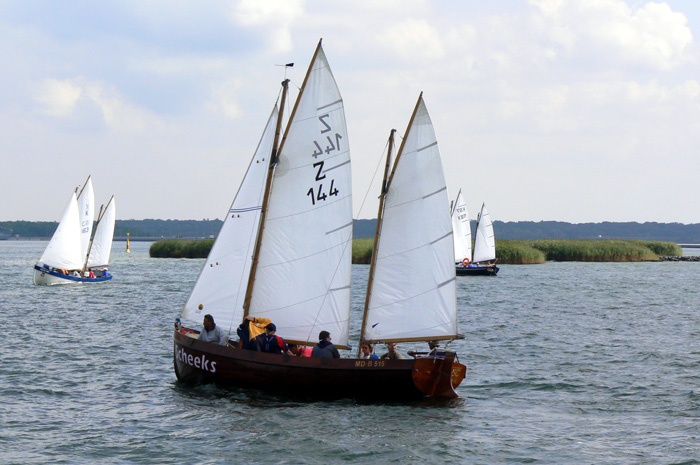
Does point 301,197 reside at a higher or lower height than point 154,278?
higher

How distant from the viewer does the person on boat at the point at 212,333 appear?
981 inches

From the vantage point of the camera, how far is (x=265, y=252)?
1009 inches

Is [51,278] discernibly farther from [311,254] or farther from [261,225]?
[311,254]

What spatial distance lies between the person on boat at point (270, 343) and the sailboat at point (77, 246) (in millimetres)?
51566

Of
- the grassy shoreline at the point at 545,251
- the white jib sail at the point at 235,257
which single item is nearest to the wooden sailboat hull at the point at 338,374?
the white jib sail at the point at 235,257

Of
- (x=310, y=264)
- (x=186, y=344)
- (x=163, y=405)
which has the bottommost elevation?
(x=163, y=405)

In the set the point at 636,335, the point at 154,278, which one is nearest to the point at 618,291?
the point at 636,335

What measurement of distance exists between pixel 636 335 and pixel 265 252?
2355 centimetres

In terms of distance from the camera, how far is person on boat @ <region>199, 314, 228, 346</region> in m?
24.9

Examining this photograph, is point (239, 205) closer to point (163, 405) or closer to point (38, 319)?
point (163, 405)

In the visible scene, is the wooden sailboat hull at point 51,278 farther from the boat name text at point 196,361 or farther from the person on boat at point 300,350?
the person on boat at point 300,350

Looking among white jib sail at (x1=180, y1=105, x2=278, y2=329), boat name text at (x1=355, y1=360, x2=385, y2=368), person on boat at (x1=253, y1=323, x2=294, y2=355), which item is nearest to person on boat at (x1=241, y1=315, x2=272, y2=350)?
person on boat at (x1=253, y1=323, x2=294, y2=355)

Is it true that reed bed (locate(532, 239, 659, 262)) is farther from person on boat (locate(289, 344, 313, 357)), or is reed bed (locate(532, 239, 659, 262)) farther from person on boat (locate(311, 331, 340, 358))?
person on boat (locate(311, 331, 340, 358))

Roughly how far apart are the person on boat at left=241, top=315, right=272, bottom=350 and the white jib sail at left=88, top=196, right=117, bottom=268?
53.9 m
